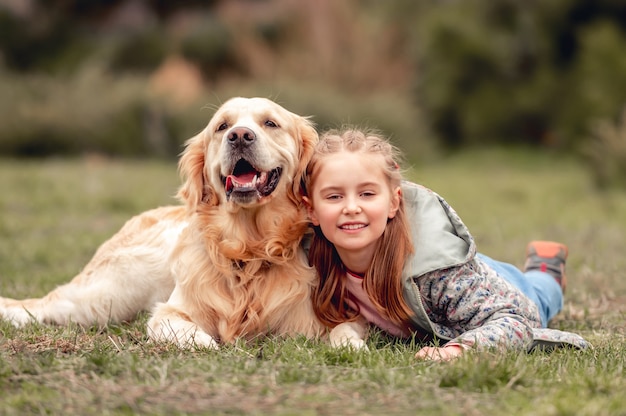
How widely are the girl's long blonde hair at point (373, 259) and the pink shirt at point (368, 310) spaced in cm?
3

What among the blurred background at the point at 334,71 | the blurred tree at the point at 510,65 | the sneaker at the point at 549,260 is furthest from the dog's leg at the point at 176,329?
the blurred tree at the point at 510,65

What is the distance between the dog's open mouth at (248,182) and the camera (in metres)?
3.43

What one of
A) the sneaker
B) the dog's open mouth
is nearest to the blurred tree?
the sneaker

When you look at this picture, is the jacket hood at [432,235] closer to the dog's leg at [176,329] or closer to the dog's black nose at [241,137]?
the dog's black nose at [241,137]

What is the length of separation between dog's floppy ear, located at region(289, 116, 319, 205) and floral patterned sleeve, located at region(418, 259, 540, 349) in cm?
69

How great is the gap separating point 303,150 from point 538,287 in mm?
1518

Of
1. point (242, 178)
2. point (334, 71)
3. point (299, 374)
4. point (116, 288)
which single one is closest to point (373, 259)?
point (242, 178)

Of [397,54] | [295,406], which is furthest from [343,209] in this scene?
[397,54]

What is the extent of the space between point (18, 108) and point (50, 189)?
18.1 ft

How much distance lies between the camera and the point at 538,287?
4.20 m

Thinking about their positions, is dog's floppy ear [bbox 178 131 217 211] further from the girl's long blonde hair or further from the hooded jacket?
the hooded jacket

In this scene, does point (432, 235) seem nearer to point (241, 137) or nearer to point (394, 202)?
point (394, 202)

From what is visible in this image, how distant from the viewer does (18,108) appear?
14258 millimetres

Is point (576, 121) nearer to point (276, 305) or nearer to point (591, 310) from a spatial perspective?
point (591, 310)
